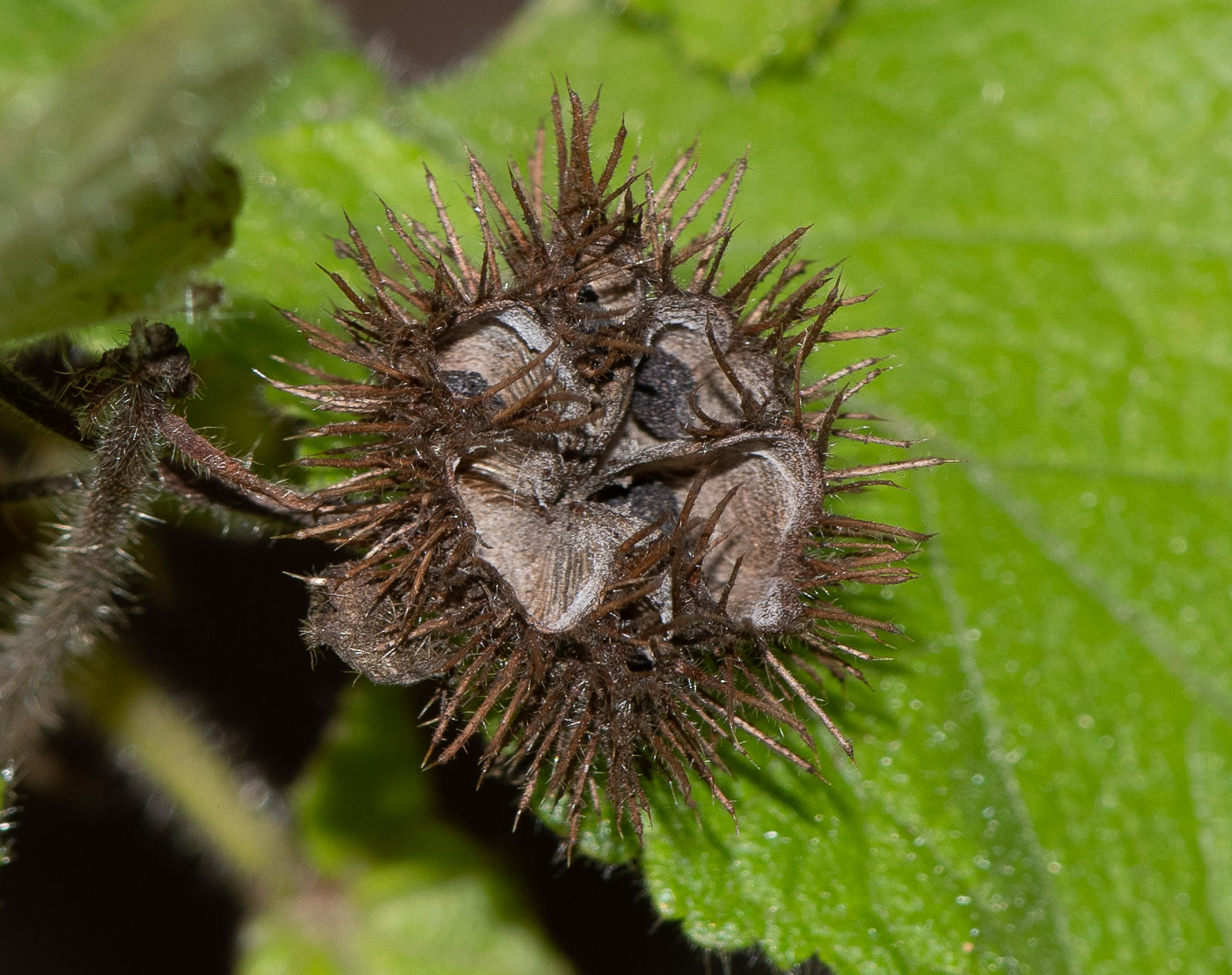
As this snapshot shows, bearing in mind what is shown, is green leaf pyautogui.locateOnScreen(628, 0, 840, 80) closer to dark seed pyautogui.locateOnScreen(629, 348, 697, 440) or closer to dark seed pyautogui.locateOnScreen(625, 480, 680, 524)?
dark seed pyautogui.locateOnScreen(629, 348, 697, 440)

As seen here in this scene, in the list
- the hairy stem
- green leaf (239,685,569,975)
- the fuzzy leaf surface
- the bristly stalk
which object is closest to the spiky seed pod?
the bristly stalk

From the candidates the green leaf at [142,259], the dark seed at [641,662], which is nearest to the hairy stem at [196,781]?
the green leaf at [142,259]

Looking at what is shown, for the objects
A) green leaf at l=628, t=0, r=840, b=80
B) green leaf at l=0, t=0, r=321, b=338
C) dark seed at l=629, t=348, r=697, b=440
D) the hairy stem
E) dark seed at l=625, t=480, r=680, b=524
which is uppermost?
green leaf at l=628, t=0, r=840, b=80

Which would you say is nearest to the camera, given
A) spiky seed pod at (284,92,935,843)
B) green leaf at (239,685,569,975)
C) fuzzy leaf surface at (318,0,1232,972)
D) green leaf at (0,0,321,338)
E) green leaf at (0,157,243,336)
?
green leaf at (0,0,321,338)

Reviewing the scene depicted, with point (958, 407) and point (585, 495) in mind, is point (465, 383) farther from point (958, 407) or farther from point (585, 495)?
point (958, 407)

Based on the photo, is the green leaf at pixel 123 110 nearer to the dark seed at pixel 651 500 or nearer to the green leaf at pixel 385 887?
the dark seed at pixel 651 500

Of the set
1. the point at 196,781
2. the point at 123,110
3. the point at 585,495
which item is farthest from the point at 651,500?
the point at 196,781
